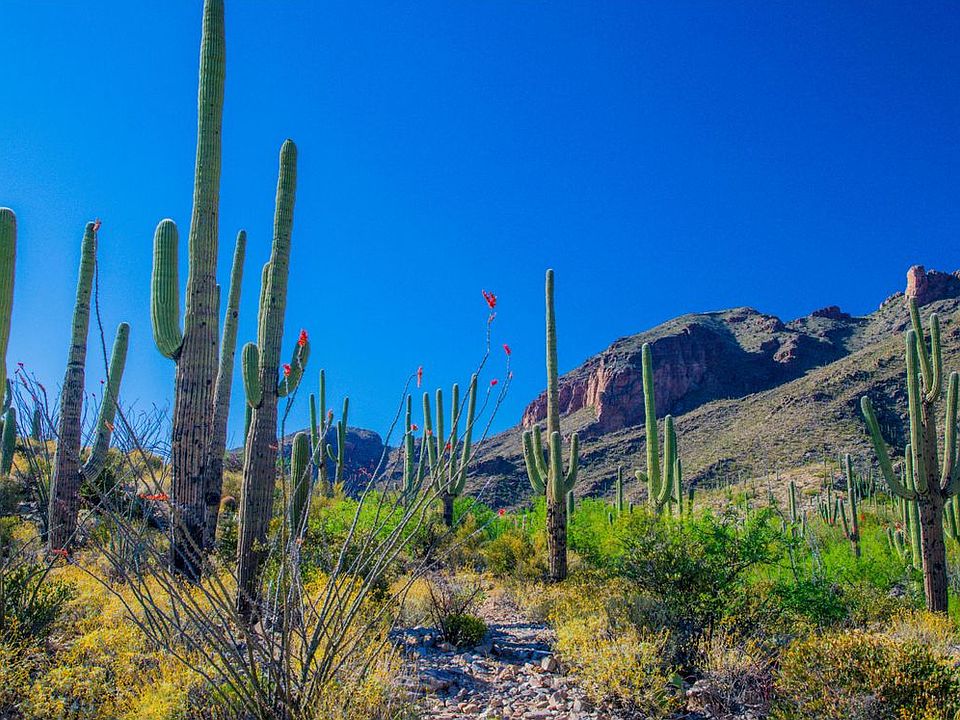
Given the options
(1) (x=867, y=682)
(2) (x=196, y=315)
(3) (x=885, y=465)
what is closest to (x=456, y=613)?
(1) (x=867, y=682)

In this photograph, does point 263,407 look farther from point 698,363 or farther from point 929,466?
point 698,363

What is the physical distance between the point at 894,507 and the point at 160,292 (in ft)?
87.3

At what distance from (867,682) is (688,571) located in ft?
8.73

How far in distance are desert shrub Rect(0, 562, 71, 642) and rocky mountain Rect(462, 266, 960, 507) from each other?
670 inches

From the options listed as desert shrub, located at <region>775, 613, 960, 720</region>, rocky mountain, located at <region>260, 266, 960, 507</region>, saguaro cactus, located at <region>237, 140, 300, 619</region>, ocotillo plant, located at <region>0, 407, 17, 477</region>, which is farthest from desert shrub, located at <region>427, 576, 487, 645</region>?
ocotillo plant, located at <region>0, 407, 17, 477</region>

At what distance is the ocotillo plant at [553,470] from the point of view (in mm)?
12227

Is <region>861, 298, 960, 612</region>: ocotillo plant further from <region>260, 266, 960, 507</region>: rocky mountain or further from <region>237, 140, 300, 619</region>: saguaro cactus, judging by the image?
A: <region>260, 266, 960, 507</region>: rocky mountain

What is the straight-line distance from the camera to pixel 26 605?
6.46 meters

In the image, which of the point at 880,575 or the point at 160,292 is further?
the point at 880,575

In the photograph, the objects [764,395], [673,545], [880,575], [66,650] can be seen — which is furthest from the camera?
[764,395]

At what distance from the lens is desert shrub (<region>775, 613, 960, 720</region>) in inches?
187

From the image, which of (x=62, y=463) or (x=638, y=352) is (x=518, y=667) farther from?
(x=638, y=352)

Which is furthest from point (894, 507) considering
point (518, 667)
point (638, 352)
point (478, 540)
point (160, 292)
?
point (638, 352)

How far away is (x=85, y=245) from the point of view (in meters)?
10.9
